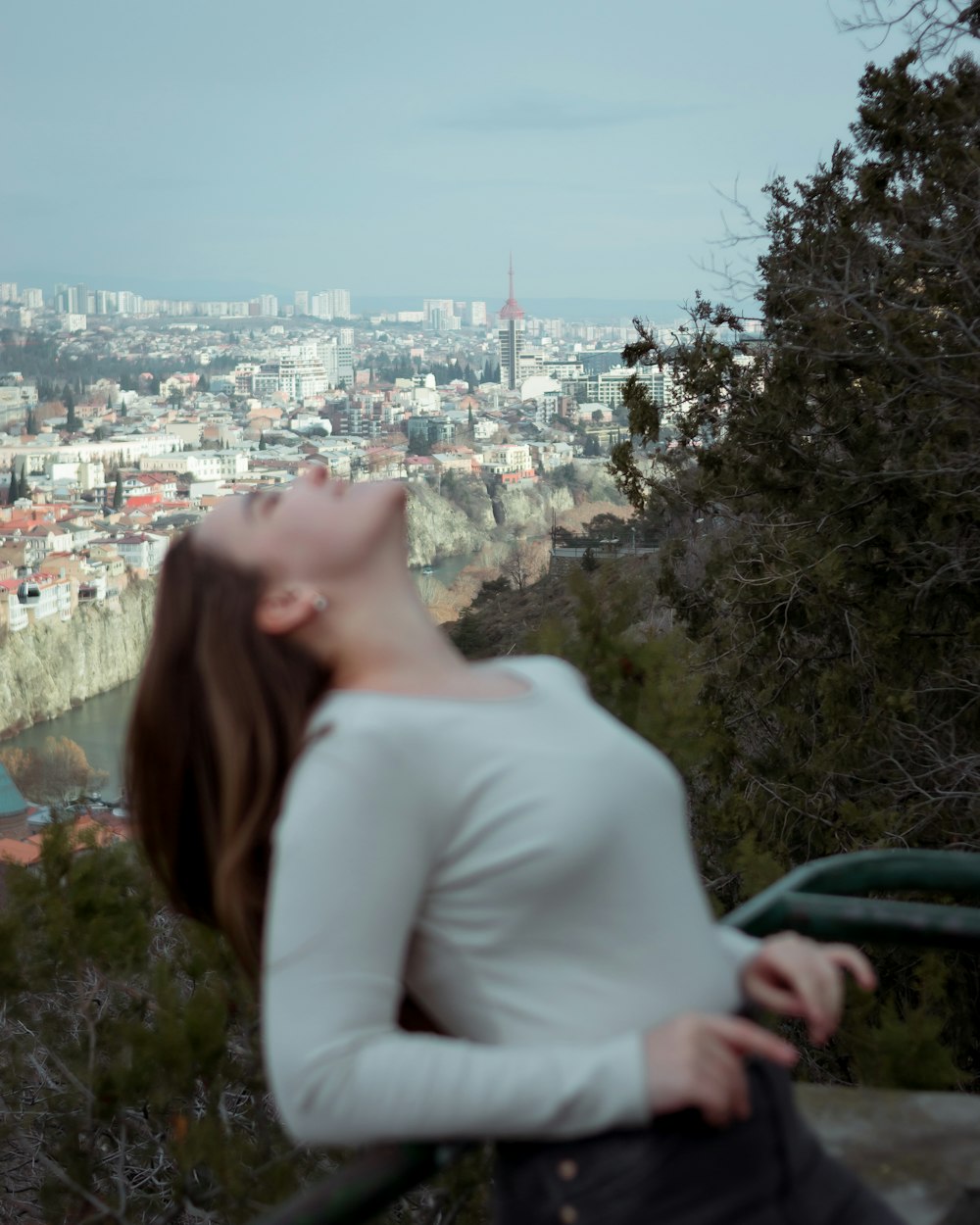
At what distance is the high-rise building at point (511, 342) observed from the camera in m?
77.0

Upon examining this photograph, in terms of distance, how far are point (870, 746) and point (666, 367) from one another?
7.21 ft

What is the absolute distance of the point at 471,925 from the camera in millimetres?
A: 899

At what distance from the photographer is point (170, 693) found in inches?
38.3

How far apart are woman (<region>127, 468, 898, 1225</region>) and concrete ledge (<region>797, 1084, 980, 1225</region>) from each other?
0.34 m

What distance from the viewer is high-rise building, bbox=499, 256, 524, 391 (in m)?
77.0

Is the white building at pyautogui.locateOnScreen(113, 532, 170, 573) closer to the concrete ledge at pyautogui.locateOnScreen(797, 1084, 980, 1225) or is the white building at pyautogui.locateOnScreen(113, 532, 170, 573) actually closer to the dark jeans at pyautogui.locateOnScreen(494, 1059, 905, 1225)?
the concrete ledge at pyautogui.locateOnScreen(797, 1084, 980, 1225)

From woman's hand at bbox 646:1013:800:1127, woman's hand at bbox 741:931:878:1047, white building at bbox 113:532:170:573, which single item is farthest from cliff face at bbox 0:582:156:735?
woman's hand at bbox 646:1013:800:1127

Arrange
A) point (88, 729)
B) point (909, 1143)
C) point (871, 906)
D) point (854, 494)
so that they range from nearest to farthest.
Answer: point (871, 906), point (909, 1143), point (854, 494), point (88, 729)

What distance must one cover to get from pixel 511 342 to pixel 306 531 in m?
80.3

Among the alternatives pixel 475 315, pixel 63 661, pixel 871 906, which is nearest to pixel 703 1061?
pixel 871 906

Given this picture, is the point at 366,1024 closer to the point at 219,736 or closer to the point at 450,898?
the point at 450,898

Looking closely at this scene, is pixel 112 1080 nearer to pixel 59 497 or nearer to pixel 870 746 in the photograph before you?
pixel 870 746

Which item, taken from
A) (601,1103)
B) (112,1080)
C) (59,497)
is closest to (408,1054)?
(601,1103)

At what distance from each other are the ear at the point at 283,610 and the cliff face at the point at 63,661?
118 ft
